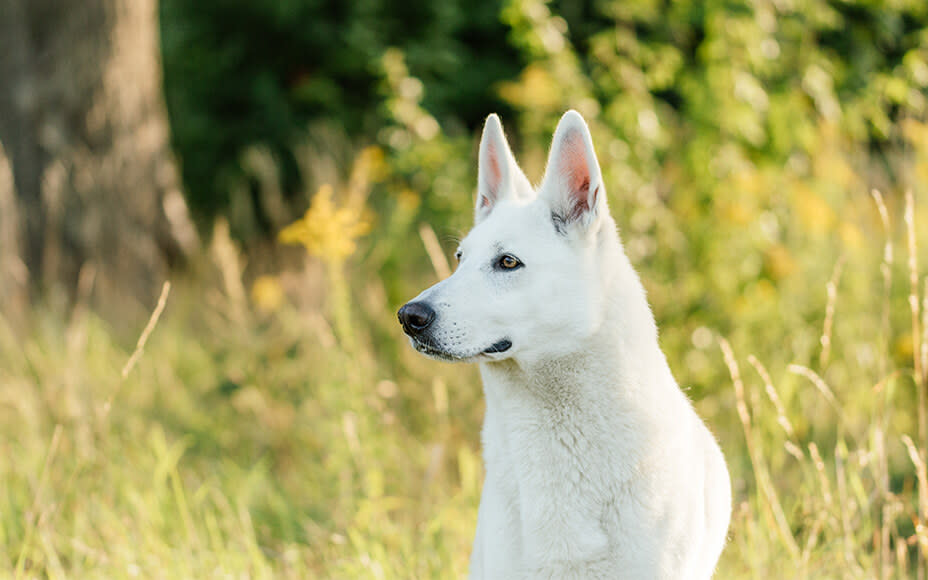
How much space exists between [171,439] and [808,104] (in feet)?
13.1

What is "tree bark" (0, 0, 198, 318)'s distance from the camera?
19.4ft

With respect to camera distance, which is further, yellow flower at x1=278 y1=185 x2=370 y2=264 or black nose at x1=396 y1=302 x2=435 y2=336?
yellow flower at x1=278 y1=185 x2=370 y2=264

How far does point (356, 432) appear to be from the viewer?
11.0 ft

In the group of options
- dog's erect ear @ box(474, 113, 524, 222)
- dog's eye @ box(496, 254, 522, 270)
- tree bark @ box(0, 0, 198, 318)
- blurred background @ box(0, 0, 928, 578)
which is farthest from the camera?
tree bark @ box(0, 0, 198, 318)

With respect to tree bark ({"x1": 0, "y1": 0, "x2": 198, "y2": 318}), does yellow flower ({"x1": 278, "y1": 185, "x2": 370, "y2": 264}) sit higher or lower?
higher

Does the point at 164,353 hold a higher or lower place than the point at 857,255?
lower

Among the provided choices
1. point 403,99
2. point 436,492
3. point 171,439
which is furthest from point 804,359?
point 171,439

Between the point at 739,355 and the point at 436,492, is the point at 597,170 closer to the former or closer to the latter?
the point at 436,492

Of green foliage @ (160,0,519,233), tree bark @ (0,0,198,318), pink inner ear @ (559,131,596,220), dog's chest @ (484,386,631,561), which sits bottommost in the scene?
green foliage @ (160,0,519,233)

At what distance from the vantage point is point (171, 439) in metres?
4.41

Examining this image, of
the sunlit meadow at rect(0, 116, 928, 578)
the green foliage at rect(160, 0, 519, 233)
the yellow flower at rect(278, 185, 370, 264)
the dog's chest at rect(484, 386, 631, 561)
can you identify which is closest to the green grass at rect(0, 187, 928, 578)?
the sunlit meadow at rect(0, 116, 928, 578)

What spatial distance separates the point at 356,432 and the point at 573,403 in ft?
4.51

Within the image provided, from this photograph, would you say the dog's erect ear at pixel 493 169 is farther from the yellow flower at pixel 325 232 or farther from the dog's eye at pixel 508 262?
the yellow flower at pixel 325 232

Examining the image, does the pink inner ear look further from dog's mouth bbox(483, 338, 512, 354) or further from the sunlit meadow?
the sunlit meadow
